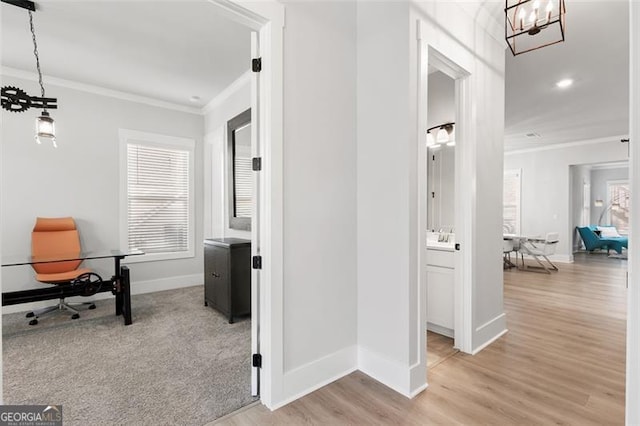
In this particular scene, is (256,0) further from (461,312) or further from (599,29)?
(599,29)

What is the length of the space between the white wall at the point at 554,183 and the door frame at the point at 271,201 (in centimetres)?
861

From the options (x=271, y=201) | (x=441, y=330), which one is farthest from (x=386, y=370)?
(x=271, y=201)

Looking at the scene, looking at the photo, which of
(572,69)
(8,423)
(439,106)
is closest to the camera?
(8,423)

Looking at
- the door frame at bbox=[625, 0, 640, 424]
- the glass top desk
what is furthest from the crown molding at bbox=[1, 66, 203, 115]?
the door frame at bbox=[625, 0, 640, 424]

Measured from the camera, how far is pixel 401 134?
220 centimetres

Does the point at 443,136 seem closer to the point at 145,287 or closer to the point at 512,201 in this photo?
the point at 145,287

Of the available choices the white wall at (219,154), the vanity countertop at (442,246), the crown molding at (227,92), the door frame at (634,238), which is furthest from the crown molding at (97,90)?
the door frame at (634,238)

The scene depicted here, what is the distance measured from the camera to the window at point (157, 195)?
15.2 feet

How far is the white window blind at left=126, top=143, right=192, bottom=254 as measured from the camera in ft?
15.4

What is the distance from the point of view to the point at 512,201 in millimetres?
8891

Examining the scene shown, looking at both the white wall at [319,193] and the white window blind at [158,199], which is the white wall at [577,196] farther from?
the white window blind at [158,199]

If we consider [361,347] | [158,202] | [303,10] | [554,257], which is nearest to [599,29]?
[303,10]

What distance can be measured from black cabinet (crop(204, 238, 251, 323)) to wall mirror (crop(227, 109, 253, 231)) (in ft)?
1.96

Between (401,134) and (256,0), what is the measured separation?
1.25 metres
